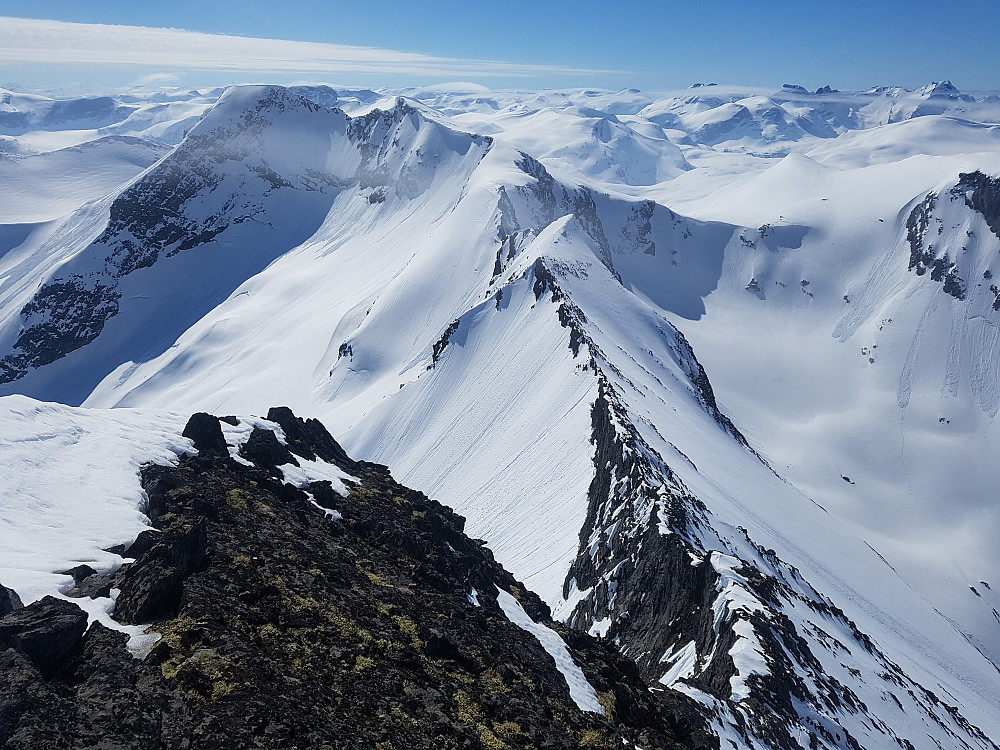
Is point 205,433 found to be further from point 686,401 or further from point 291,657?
point 686,401

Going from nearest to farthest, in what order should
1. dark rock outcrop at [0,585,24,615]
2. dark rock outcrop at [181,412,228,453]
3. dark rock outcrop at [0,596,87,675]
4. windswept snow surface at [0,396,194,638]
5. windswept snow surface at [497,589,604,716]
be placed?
dark rock outcrop at [0,596,87,675] → dark rock outcrop at [0,585,24,615] → windswept snow surface at [0,396,194,638] → windswept snow surface at [497,589,604,716] → dark rock outcrop at [181,412,228,453]

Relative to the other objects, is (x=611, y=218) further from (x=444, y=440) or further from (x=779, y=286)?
(x=444, y=440)

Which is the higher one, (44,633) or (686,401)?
(44,633)

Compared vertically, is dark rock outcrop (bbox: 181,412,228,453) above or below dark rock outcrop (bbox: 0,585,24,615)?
below

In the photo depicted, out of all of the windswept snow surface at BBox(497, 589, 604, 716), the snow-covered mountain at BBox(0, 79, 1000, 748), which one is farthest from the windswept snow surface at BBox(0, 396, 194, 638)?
the windswept snow surface at BBox(497, 589, 604, 716)

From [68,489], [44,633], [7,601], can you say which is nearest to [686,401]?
[68,489]

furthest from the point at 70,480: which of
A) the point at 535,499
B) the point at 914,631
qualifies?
the point at 914,631

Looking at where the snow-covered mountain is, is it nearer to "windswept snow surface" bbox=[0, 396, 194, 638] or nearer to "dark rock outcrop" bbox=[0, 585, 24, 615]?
"windswept snow surface" bbox=[0, 396, 194, 638]
